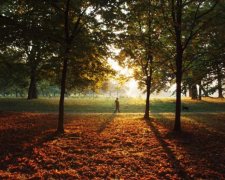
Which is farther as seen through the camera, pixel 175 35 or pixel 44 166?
pixel 175 35

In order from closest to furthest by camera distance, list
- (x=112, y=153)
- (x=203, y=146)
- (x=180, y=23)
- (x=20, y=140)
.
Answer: (x=112, y=153), (x=203, y=146), (x=20, y=140), (x=180, y=23)

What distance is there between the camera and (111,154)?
10602mm

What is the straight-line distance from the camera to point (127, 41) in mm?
14773

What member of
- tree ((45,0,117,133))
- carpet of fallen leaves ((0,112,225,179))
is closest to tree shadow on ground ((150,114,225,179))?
carpet of fallen leaves ((0,112,225,179))

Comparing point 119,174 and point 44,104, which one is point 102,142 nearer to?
point 119,174

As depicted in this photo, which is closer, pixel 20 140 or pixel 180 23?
pixel 20 140

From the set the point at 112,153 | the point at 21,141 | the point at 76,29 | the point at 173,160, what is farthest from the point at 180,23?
the point at 21,141

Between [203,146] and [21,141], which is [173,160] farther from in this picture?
[21,141]

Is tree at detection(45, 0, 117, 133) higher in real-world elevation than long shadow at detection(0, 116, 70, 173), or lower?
higher

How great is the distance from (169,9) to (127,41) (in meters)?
2.96

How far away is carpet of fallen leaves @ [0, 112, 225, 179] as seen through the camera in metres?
8.41

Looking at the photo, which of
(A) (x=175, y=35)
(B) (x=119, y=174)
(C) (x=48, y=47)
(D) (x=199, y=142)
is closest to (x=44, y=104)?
(C) (x=48, y=47)

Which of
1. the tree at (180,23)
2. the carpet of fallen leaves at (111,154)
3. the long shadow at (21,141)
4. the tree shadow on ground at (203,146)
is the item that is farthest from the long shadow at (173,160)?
the long shadow at (21,141)

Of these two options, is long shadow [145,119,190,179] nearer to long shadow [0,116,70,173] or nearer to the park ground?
the park ground
